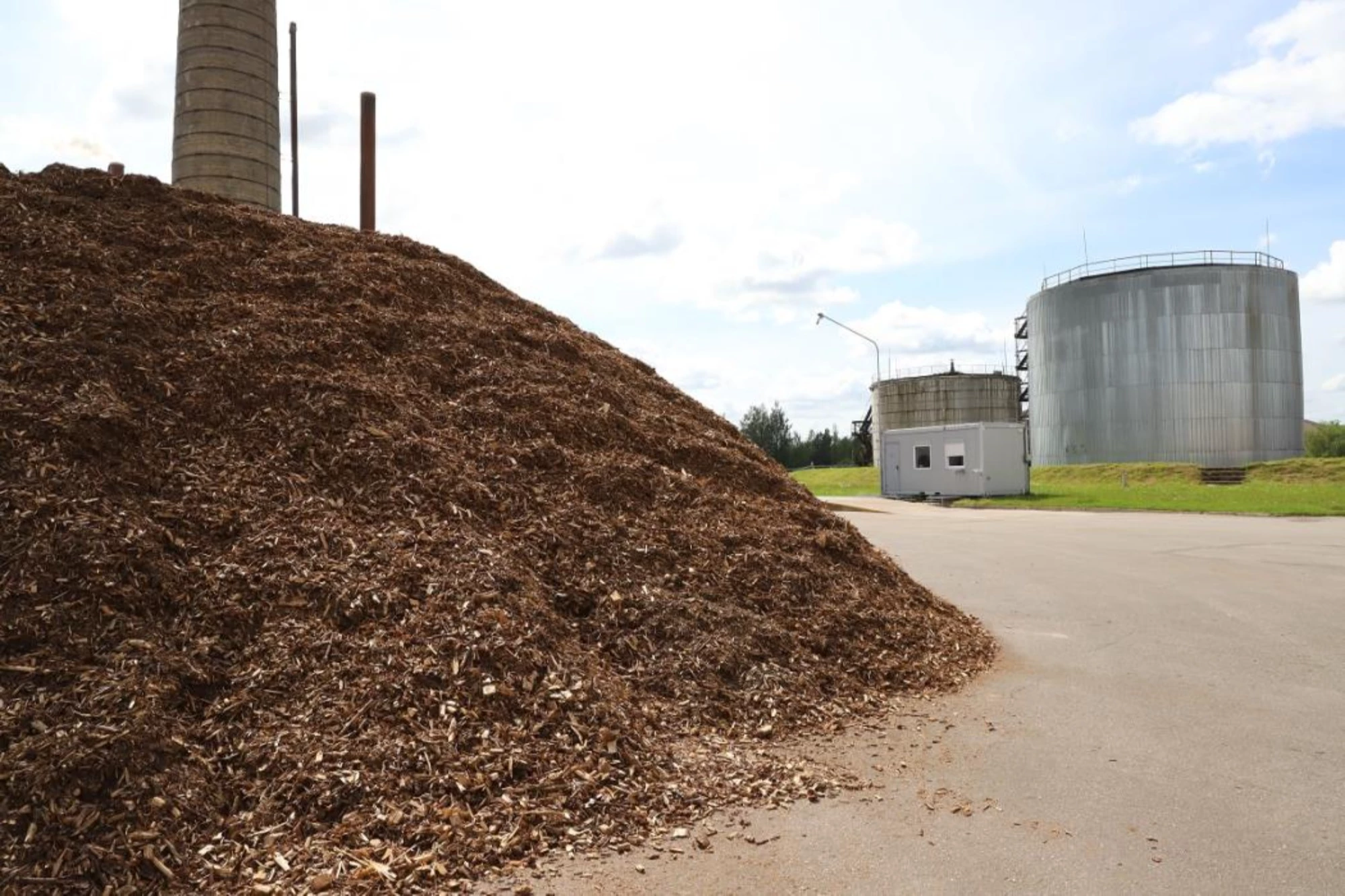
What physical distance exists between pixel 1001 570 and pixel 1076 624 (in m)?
3.59

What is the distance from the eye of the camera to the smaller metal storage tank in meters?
30.9

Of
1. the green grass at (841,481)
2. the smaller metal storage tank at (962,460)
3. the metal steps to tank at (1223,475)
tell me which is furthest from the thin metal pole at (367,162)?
the metal steps to tank at (1223,475)

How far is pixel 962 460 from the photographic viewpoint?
31.2 m

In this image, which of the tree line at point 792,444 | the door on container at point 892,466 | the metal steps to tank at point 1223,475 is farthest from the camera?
the tree line at point 792,444

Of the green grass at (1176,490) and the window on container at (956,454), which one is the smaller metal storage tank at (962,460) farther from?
the green grass at (1176,490)

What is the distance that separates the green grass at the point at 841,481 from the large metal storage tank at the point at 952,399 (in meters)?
2.57

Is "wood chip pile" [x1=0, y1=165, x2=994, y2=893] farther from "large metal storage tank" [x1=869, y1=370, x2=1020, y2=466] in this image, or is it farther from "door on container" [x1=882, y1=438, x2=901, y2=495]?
"large metal storage tank" [x1=869, y1=370, x2=1020, y2=466]

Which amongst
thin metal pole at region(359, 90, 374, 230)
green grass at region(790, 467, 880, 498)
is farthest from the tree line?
thin metal pole at region(359, 90, 374, 230)

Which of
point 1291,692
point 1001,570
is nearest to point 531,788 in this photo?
point 1291,692

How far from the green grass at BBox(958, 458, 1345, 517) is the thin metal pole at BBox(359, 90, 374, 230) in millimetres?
21580

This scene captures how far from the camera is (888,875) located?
348 centimetres

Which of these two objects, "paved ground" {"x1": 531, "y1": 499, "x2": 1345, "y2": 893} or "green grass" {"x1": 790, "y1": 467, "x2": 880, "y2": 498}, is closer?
"paved ground" {"x1": 531, "y1": 499, "x2": 1345, "y2": 893}

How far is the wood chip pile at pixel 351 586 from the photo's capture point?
355 cm

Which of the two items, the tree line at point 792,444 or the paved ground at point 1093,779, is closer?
the paved ground at point 1093,779
